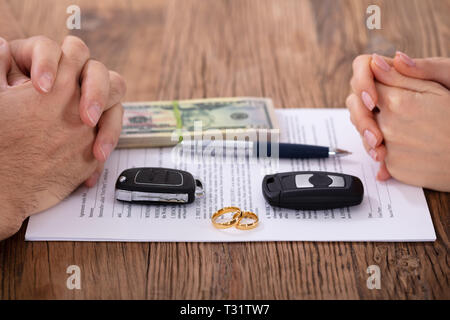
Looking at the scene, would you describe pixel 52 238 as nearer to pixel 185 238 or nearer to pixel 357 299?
pixel 185 238

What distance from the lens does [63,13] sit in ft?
4.84

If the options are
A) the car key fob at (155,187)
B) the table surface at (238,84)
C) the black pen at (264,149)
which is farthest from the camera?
the black pen at (264,149)

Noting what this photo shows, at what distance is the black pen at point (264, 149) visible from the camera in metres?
1.02

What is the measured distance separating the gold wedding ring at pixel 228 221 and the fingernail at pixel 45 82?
12.5 inches

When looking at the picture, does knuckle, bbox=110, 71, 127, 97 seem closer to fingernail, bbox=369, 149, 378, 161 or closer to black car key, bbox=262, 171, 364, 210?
black car key, bbox=262, 171, 364, 210

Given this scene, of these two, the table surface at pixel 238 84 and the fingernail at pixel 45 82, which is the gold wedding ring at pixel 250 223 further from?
the fingernail at pixel 45 82

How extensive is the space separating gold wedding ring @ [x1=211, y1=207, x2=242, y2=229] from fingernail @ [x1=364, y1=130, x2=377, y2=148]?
0.27 meters

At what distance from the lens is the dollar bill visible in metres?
1.06

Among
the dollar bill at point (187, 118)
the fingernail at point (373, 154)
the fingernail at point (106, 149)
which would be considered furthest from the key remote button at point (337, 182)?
the fingernail at point (106, 149)

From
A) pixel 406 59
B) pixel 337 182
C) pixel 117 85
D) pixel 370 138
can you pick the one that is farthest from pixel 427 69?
pixel 117 85

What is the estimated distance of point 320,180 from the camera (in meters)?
0.91

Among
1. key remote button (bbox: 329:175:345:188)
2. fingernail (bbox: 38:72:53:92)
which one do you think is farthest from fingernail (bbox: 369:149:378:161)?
fingernail (bbox: 38:72:53:92)
